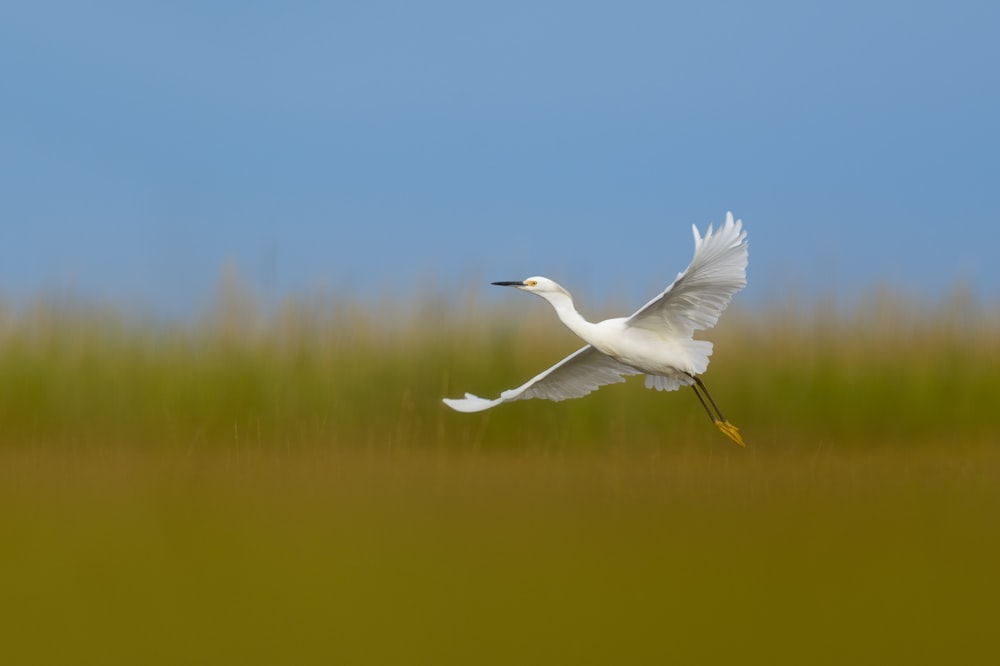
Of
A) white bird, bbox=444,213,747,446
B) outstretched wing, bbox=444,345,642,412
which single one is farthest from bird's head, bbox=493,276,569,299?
outstretched wing, bbox=444,345,642,412

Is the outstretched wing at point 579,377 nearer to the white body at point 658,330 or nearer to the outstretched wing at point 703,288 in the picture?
the white body at point 658,330

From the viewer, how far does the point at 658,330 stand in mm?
6195

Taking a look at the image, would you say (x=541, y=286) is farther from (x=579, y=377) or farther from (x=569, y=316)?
(x=579, y=377)

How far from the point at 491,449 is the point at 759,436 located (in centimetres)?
192

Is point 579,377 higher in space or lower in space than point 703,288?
lower

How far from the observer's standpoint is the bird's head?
6312 millimetres

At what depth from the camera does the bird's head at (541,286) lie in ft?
20.7

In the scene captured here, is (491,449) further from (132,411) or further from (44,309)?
(44,309)

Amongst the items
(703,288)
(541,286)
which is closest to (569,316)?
(541,286)

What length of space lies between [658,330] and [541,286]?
69 cm

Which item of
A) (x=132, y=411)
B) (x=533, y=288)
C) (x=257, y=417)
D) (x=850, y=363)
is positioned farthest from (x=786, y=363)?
(x=132, y=411)

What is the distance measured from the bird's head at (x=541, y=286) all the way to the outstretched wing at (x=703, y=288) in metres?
0.47

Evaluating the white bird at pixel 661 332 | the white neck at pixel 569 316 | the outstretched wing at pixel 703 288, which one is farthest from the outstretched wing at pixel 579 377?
the outstretched wing at pixel 703 288

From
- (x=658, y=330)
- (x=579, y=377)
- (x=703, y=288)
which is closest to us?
(x=703, y=288)
